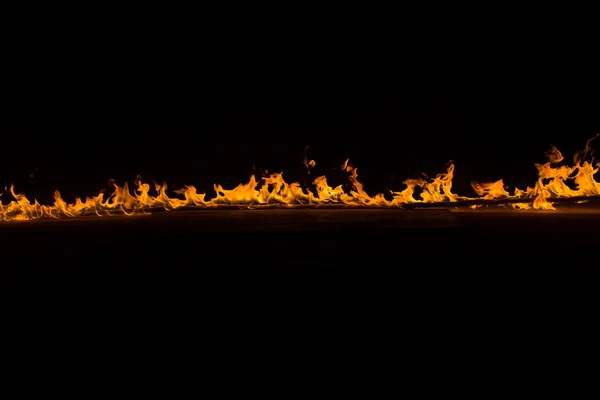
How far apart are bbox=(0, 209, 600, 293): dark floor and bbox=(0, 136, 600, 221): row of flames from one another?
808 mm

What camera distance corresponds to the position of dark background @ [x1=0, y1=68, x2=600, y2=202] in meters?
9.70

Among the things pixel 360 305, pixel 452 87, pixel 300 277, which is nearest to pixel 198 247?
pixel 300 277

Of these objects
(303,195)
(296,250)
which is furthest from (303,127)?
(296,250)

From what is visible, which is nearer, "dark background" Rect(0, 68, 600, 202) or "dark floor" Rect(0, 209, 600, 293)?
"dark floor" Rect(0, 209, 600, 293)

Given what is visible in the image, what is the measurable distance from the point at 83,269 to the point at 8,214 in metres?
4.18

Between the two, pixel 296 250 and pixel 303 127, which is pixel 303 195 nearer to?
pixel 303 127

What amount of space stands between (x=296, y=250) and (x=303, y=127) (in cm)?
496

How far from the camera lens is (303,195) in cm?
902

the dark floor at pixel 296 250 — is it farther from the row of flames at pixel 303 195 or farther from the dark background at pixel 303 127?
the dark background at pixel 303 127

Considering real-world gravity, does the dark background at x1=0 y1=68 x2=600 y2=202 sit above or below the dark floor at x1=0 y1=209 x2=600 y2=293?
above

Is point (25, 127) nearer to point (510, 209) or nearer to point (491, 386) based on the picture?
point (510, 209)

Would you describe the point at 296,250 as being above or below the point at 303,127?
below

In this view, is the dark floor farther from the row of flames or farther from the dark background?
the dark background

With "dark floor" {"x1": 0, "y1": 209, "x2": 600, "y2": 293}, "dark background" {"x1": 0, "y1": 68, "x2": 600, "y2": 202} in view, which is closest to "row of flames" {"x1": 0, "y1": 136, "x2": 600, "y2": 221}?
"dark background" {"x1": 0, "y1": 68, "x2": 600, "y2": 202}
